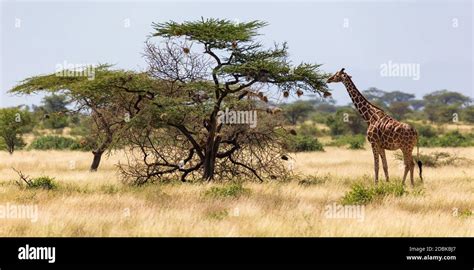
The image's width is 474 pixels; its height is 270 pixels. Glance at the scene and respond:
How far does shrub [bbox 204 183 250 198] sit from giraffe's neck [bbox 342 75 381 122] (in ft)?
13.2

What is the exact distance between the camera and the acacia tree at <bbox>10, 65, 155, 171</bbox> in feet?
55.0

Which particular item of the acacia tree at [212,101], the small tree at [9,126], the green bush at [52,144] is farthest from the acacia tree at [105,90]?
the green bush at [52,144]

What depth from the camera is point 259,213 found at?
11484mm

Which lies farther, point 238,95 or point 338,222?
point 238,95

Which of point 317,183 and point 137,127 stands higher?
point 137,127

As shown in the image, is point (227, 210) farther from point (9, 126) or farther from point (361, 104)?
point (9, 126)

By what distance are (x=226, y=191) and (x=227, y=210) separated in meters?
2.20

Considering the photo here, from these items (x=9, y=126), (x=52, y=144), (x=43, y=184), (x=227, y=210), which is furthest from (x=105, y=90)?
(x=52, y=144)

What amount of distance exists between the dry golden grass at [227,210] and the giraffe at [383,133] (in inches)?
41.5
